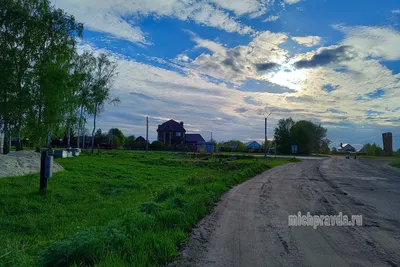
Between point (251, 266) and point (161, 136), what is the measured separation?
9550 cm

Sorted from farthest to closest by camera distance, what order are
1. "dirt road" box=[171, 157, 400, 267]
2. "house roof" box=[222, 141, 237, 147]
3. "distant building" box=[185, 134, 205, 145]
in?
"house roof" box=[222, 141, 237, 147], "distant building" box=[185, 134, 205, 145], "dirt road" box=[171, 157, 400, 267]

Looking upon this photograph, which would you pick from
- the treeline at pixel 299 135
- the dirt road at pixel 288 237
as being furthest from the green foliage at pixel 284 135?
the dirt road at pixel 288 237

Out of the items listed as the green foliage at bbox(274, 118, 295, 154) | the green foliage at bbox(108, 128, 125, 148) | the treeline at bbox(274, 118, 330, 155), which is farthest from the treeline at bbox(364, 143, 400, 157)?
the green foliage at bbox(108, 128, 125, 148)

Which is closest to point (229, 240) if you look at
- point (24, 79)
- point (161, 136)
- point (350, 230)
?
point (350, 230)

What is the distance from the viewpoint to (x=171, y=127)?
322 feet

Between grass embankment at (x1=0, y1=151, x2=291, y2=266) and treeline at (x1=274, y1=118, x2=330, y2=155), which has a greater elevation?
treeline at (x1=274, y1=118, x2=330, y2=155)

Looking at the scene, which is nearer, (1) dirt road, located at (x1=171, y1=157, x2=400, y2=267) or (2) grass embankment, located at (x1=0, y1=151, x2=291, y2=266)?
(2) grass embankment, located at (x1=0, y1=151, x2=291, y2=266)

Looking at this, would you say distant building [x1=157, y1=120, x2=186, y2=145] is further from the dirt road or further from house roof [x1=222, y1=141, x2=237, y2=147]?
the dirt road

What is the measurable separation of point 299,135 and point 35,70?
83.4 m

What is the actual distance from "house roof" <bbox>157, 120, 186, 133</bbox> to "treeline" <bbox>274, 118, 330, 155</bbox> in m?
30.3

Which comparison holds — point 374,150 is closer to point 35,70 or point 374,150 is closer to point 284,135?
point 284,135

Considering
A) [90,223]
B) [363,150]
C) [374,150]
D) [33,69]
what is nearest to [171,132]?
[374,150]

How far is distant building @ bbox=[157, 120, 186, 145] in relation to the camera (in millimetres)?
97625

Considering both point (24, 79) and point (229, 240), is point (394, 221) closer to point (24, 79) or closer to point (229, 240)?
point (229, 240)
